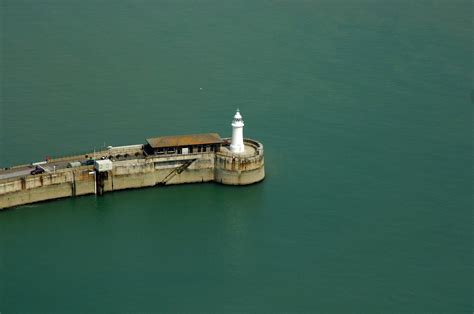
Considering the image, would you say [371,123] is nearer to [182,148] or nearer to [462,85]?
[462,85]

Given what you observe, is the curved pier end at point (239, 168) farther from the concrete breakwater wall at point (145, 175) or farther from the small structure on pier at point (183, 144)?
the small structure on pier at point (183, 144)

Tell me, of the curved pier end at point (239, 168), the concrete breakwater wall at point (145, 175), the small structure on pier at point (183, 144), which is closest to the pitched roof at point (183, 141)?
the small structure on pier at point (183, 144)

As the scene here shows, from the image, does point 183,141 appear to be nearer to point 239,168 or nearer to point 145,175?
point 145,175

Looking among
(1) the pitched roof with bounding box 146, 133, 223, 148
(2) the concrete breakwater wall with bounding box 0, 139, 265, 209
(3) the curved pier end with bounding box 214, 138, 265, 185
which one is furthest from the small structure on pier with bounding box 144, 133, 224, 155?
(3) the curved pier end with bounding box 214, 138, 265, 185

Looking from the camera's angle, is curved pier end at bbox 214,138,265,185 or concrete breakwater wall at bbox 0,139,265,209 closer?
concrete breakwater wall at bbox 0,139,265,209

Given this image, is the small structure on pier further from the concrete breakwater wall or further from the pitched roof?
the concrete breakwater wall

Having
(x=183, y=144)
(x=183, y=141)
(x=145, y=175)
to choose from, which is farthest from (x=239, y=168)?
(x=145, y=175)

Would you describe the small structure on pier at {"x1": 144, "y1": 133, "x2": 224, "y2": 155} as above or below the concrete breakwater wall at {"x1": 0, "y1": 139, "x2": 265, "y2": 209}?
above
